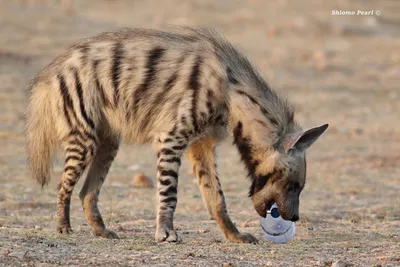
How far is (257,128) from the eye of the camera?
6.96m

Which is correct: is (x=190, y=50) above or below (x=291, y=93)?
above

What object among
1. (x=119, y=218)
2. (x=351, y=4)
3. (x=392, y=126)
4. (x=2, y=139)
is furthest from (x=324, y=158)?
(x=351, y=4)

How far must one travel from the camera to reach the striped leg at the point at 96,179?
734 centimetres

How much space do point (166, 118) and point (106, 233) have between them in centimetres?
89

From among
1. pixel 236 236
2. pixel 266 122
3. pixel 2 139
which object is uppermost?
pixel 266 122

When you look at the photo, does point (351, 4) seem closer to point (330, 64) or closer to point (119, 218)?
point (330, 64)

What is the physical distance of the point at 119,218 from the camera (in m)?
8.10

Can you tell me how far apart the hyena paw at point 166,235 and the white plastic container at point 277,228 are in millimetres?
678

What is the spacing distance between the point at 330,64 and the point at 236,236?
1233 cm

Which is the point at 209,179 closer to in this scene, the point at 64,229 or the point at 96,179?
the point at 96,179

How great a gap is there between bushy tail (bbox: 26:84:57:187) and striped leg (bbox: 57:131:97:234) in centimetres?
27

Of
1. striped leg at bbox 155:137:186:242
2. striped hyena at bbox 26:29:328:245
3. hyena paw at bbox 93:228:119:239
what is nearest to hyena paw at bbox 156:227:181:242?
striped hyena at bbox 26:29:328:245

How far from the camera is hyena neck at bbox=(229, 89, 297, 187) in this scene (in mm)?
6914

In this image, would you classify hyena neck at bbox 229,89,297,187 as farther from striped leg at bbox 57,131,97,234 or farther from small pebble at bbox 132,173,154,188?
small pebble at bbox 132,173,154,188
